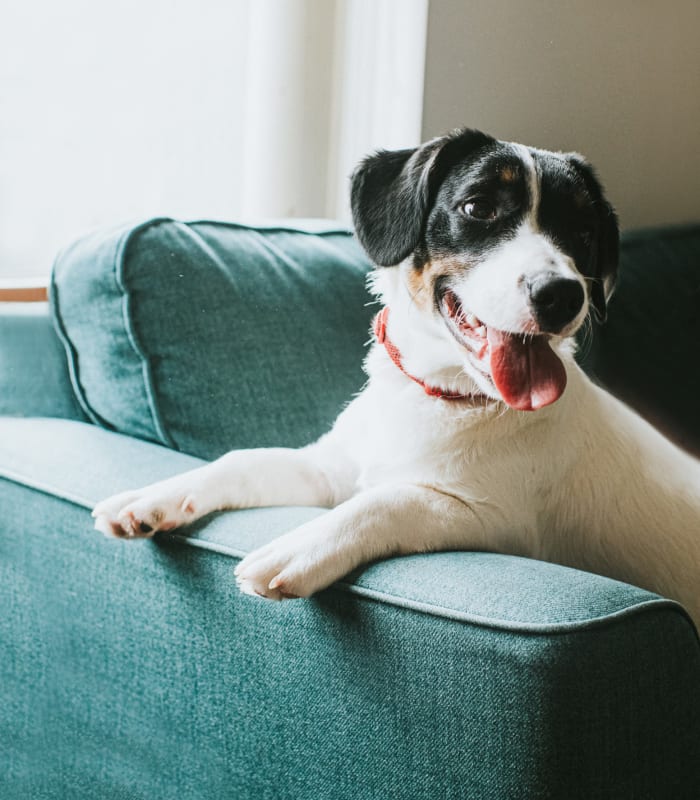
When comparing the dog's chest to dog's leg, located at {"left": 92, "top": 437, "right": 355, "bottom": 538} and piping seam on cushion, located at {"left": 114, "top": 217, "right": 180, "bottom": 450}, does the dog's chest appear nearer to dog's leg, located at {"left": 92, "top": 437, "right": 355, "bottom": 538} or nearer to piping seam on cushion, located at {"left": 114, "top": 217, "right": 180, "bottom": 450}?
dog's leg, located at {"left": 92, "top": 437, "right": 355, "bottom": 538}

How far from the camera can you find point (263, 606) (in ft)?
3.35

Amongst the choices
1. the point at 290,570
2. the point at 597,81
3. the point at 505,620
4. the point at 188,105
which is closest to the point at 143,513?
the point at 290,570

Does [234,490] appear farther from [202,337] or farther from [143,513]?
[202,337]

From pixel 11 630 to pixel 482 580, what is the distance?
752 mm

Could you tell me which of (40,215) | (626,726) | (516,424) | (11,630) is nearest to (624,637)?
(626,726)

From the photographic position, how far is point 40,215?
2.16 m

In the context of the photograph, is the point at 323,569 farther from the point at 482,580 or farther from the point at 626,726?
the point at 626,726

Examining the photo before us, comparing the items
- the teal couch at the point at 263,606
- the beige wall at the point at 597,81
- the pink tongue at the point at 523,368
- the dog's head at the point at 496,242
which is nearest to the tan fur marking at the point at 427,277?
the dog's head at the point at 496,242

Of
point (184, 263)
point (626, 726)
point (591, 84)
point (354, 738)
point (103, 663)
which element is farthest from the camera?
point (591, 84)

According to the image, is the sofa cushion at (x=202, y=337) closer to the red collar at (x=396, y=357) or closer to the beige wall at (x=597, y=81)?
the red collar at (x=396, y=357)

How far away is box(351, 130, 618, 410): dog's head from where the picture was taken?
111 centimetres

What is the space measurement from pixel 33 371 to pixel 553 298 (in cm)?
93

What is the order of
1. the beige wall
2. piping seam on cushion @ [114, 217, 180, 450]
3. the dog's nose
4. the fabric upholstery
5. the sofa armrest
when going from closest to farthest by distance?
1. the fabric upholstery
2. the dog's nose
3. piping seam on cushion @ [114, 217, 180, 450]
4. the sofa armrest
5. the beige wall

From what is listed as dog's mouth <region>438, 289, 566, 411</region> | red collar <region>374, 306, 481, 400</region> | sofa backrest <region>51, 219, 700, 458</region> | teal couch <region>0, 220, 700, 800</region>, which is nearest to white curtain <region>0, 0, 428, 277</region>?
teal couch <region>0, 220, 700, 800</region>
